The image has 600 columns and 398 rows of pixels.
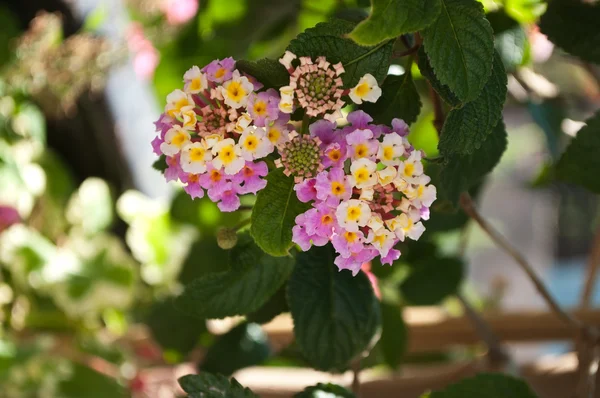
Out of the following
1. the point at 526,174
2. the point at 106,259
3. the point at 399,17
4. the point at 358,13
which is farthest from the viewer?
the point at 526,174

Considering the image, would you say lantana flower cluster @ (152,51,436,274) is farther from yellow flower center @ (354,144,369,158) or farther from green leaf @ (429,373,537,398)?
green leaf @ (429,373,537,398)

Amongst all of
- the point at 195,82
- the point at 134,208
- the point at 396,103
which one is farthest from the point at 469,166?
A: the point at 134,208

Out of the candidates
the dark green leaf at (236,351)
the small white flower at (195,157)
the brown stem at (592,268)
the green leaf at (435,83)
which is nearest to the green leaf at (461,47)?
the green leaf at (435,83)

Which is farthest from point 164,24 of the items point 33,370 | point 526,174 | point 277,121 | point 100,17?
point 526,174

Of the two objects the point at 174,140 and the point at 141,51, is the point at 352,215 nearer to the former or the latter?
the point at 174,140

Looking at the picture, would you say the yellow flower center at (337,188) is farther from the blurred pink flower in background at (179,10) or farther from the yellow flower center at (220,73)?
the blurred pink flower in background at (179,10)

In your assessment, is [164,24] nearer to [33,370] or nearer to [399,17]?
[33,370]
